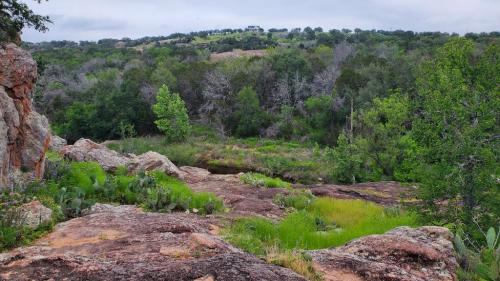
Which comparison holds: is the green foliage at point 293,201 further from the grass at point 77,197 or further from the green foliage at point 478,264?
the green foliage at point 478,264

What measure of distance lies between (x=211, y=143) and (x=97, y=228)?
3785 centimetres

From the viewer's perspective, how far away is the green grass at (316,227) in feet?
→ 25.5

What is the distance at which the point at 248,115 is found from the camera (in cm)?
4781

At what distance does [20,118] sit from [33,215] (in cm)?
577

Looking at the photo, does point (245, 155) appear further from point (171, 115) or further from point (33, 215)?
point (33, 215)

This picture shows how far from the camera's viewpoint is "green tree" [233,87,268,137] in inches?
1876

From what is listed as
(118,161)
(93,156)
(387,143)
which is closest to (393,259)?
(93,156)

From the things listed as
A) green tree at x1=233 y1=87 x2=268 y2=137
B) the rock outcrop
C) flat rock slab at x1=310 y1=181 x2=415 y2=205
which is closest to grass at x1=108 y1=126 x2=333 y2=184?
green tree at x1=233 y1=87 x2=268 y2=137

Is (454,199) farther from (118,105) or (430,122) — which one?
(118,105)

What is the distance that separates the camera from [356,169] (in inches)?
1134

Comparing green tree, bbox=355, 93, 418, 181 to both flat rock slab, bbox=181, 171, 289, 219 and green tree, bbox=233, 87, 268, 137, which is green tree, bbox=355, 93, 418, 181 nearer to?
flat rock slab, bbox=181, 171, 289, 219

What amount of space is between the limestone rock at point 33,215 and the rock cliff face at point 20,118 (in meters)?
3.80

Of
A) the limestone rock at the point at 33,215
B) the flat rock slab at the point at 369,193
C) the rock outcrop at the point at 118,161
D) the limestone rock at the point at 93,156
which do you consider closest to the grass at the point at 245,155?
the flat rock slab at the point at 369,193

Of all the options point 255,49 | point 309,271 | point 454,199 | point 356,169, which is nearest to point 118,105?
point 356,169
